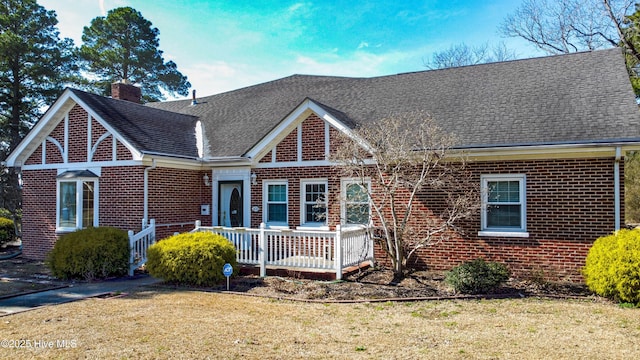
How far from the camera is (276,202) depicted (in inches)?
560

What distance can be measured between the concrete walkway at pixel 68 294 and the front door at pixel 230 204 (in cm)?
378

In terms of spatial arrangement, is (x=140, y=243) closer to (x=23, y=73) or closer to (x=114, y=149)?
Result: (x=114, y=149)

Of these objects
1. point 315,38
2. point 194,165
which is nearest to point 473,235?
point 194,165

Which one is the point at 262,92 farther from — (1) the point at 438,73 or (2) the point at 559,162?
(2) the point at 559,162

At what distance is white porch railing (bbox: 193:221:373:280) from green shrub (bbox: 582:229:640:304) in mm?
4809

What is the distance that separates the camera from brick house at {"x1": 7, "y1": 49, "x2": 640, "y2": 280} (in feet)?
35.1

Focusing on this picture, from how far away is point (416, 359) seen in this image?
5.75 metres

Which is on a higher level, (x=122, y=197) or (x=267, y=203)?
(x=122, y=197)

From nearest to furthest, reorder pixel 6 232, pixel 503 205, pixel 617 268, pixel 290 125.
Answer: pixel 617 268 → pixel 503 205 → pixel 290 125 → pixel 6 232

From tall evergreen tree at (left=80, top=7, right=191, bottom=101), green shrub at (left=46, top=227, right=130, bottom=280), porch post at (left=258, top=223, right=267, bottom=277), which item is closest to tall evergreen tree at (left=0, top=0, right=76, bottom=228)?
tall evergreen tree at (left=80, top=7, right=191, bottom=101)

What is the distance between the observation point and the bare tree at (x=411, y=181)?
34.8ft

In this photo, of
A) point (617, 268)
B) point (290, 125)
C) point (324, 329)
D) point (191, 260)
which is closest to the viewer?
point (324, 329)

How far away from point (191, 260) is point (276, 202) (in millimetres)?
4210

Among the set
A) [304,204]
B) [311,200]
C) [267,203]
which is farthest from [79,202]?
[311,200]
